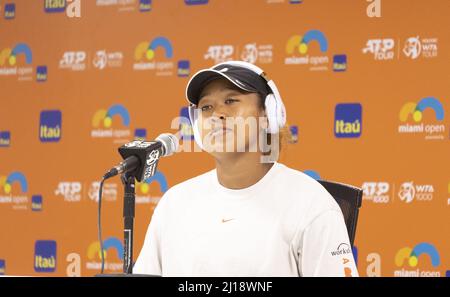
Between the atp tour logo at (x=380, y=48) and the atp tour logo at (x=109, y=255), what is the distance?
2424mm

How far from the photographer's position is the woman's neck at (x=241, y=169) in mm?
1719

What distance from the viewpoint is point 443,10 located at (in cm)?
421

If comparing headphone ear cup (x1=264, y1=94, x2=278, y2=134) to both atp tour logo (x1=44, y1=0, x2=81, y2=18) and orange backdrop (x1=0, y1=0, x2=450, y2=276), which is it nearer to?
orange backdrop (x1=0, y1=0, x2=450, y2=276)

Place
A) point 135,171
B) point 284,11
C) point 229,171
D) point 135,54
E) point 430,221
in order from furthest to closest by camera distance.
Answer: point 135,54
point 284,11
point 430,221
point 229,171
point 135,171

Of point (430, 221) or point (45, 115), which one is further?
point (45, 115)

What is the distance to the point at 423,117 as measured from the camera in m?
4.22

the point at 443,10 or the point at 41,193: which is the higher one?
Result: the point at 443,10

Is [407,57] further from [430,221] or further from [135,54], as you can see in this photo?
[135,54]

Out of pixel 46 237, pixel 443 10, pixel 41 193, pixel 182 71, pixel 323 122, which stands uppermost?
pixel 443 10

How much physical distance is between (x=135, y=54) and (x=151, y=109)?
472 mm

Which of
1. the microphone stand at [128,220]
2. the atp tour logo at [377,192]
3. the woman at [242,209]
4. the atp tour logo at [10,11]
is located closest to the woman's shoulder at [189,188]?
the woman at [242,209]

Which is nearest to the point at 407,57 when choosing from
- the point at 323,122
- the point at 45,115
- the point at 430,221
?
the point at 323,122

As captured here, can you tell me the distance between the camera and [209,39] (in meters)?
4.66

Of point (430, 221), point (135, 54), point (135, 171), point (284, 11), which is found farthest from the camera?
point (135, 54)
